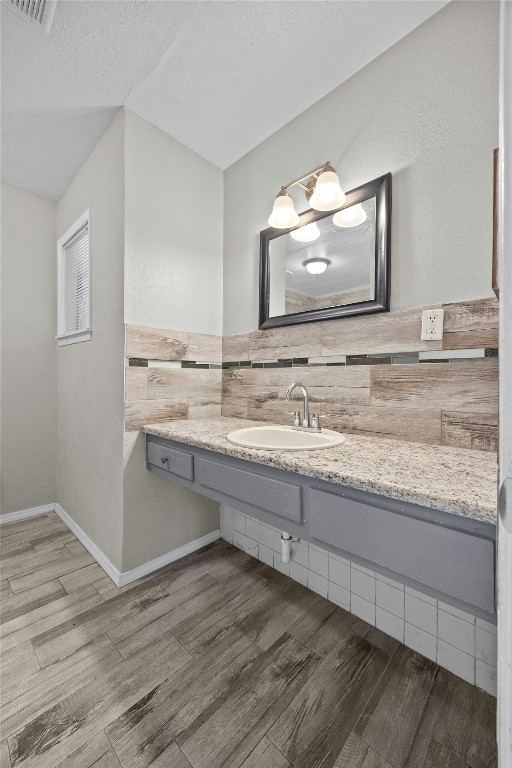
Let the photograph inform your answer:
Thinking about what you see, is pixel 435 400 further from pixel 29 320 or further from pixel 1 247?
pixel 1 247

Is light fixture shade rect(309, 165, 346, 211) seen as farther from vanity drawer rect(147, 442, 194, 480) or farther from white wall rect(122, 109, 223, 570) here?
vanity drawer rect(147, 442, 194, 480)

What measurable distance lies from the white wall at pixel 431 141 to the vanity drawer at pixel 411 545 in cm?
87

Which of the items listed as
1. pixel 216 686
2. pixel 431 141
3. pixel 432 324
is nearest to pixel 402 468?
pixel 432 324

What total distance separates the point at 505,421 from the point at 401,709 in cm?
127

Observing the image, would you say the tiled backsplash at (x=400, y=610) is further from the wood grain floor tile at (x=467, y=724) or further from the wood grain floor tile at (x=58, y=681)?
the wood grain floor tile at (x=58, y=681)

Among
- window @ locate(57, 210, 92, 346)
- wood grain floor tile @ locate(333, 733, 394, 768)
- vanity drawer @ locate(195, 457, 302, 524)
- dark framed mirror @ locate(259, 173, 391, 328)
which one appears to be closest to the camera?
wood grain floor tile @ locate(333, 733, 394, 768)

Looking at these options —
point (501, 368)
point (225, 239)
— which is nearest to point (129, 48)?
point (225, 239)

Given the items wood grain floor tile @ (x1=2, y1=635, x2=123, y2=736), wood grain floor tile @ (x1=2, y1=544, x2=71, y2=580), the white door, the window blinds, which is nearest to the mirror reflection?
the white door

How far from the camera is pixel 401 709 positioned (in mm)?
1052

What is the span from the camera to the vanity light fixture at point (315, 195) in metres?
1.43

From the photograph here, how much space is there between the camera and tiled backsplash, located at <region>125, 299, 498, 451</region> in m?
1.16

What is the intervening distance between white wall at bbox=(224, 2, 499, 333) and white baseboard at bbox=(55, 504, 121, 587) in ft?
6.37

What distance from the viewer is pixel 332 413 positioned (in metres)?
1.55

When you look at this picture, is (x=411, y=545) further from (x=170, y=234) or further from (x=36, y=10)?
(x=36, y=10)
